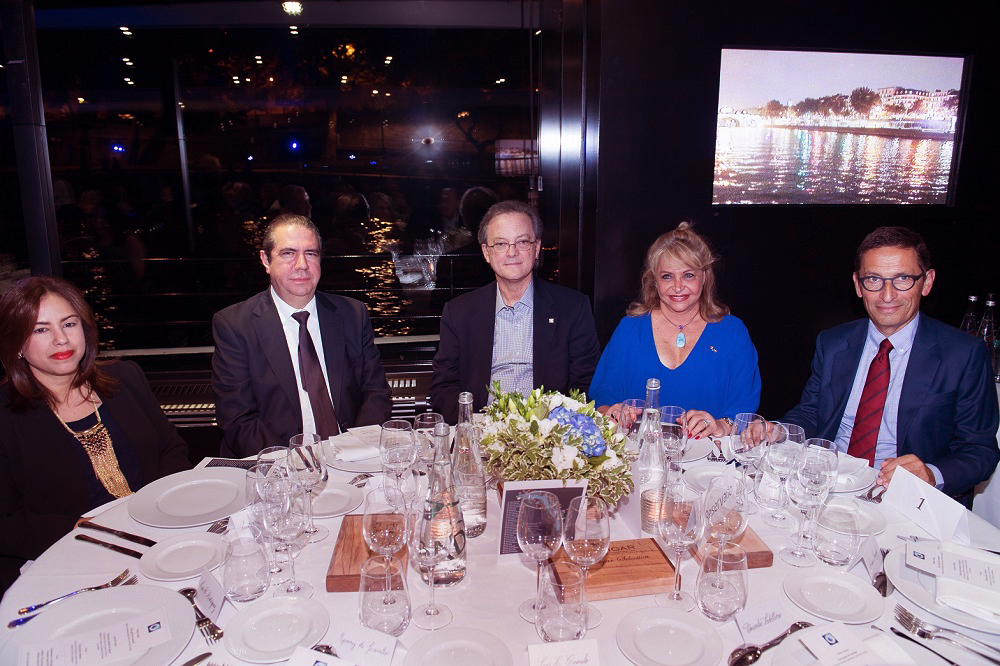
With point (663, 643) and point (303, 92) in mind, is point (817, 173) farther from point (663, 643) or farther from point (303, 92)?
point (303, 92)

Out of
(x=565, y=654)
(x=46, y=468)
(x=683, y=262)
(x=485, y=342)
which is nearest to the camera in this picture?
(x=565, y=654)

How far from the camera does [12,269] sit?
418cm

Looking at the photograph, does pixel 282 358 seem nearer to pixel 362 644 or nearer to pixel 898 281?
pixel 362 644

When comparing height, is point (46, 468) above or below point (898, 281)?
below

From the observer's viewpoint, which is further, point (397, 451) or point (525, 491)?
point (397, 451)

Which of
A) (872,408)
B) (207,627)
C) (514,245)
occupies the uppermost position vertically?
(514,245)

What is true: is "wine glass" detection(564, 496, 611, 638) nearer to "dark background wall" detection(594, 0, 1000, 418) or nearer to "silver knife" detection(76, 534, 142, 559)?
"silver knife" detection(76, 534, 142, 559)

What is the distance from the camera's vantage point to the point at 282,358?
2688 mm

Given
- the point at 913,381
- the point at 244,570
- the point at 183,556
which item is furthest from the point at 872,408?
the point at 183,556

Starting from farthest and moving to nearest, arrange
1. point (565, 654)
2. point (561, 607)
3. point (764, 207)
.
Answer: point (764, 207)
point (561, 607)
point (565, 654)

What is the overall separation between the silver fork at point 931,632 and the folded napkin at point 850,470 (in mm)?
596

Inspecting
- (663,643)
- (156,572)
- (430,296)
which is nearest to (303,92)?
(430,296)

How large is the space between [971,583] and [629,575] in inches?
28.9

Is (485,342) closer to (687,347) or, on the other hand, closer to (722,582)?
(687,347)
